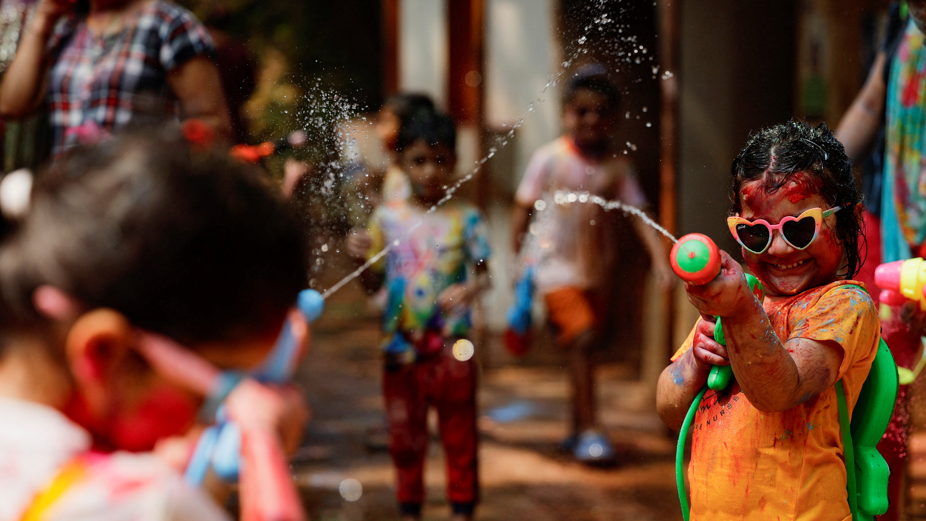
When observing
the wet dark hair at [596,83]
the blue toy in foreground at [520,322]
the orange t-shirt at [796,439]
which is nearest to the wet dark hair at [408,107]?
the wet dark hair at [596,83]

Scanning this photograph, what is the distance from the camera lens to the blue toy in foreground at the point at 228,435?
0.88 m

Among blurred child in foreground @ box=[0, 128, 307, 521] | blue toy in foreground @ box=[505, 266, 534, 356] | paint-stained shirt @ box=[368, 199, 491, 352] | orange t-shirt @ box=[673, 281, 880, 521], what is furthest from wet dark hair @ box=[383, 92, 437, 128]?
blurred child in foreground @ box=[0, 128, 307, 521]

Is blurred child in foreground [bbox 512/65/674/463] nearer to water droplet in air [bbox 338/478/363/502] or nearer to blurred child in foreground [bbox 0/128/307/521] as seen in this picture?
water droplet in air [bbox 338/478/363/502]

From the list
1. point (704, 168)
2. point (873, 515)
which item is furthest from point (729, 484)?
point (704, 168)

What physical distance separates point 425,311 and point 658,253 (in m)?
1.15

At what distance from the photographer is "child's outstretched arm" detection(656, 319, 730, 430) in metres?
1.25

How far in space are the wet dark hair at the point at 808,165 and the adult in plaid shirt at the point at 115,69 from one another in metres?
1.30

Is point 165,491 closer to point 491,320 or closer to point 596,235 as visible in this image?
point 596,235

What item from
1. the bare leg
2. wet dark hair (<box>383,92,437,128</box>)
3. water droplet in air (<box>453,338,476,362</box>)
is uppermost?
wet dark hair (<box>383,92,437,128</box>)

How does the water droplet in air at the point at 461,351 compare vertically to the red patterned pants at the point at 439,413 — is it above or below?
above

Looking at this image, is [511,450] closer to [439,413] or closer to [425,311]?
[439,413]

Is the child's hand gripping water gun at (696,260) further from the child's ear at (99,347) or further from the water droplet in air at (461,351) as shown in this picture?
the water droplet in air at (461,351)

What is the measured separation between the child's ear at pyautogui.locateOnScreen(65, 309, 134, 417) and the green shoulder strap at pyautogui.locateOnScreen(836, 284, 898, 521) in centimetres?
101

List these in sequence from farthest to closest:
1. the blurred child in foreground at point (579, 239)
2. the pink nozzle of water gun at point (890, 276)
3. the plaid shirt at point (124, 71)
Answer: the blurred child in foreground at point (579, 239) < the plaid shirt at point (124, 71) < the pink nozzle of water gun at point (890, 276)
